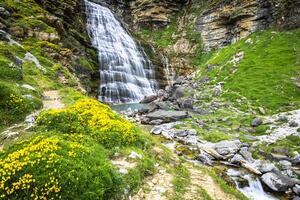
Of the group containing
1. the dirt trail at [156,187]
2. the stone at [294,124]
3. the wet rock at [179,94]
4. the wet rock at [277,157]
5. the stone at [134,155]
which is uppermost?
the stone at [134,155]

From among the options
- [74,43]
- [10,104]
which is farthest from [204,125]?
[74,43]

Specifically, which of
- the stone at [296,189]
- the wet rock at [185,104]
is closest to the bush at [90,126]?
the stone at [296,189]

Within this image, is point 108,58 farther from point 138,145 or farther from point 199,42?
point 138,145

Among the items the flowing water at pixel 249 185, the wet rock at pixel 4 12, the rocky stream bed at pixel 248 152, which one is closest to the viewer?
the flowing water at pixel 249 185

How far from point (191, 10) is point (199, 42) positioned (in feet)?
49.0

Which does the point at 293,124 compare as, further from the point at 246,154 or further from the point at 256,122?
the point at 246,154

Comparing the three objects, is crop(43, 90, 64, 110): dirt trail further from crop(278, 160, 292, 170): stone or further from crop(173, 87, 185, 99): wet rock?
crop(173, 87, 185, 99): wet rock

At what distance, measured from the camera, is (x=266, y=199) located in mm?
13492

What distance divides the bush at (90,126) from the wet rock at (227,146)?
26.0 feet

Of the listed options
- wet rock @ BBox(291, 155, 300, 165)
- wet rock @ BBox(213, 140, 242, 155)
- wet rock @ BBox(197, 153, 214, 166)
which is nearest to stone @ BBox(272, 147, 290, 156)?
wet rock @ BBox(291, 155, 300, 165)

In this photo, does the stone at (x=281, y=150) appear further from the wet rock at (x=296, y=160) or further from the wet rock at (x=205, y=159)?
the wet rock at (x=205, y=159)

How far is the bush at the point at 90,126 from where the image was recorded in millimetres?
11711

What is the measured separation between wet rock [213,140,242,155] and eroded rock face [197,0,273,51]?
38494 mm

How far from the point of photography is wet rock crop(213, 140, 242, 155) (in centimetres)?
1838
